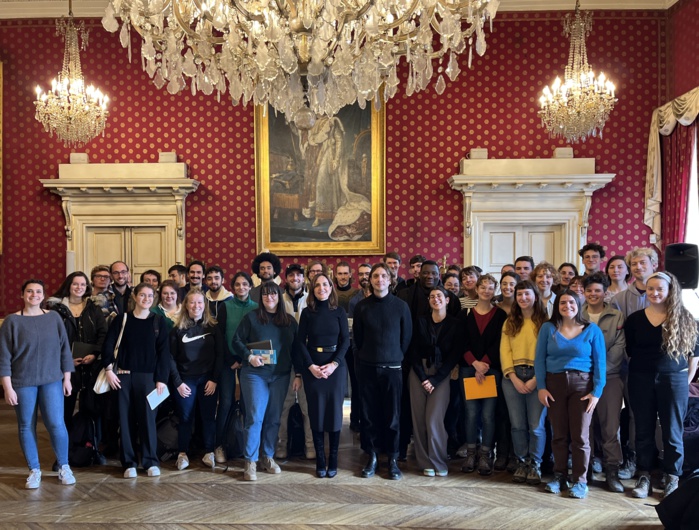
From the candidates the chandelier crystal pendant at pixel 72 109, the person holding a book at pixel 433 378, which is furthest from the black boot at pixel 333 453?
the chandelier crystal pendant at pixel 72 109

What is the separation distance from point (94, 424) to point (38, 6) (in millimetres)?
7223

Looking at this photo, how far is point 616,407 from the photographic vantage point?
16.1ft

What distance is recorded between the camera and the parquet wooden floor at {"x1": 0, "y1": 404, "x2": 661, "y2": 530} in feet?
14.0

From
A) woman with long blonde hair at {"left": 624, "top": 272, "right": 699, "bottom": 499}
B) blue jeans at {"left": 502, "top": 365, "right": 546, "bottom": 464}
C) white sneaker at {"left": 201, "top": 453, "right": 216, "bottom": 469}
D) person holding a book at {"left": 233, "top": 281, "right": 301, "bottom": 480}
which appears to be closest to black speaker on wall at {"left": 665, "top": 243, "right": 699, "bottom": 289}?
woman with long blonde hair at {"left": 624, "top": 272, "right": 699, "bottom": 499}

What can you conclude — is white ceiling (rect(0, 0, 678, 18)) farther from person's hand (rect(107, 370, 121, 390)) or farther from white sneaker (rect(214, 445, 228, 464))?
white sneaker (rect(214, 445, 228, 464))

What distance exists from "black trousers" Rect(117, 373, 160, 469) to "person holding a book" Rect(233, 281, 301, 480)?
29.8 inches

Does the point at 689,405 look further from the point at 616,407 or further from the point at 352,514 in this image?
the point at 352,514

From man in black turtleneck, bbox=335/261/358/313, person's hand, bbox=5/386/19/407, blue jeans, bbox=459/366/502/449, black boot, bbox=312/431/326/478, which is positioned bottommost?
black boot, bbox=312/431/326/478

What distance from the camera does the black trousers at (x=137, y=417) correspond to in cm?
509

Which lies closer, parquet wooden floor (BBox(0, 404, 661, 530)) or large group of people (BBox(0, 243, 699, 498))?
parquet wooden floor (BBox(0, 404, 661, 530))

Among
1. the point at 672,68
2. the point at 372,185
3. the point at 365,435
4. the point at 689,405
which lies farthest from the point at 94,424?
the point at 672,68

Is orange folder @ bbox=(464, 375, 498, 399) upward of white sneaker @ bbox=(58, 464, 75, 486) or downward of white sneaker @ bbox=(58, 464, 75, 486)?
upward

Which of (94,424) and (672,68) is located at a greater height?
(672,68)

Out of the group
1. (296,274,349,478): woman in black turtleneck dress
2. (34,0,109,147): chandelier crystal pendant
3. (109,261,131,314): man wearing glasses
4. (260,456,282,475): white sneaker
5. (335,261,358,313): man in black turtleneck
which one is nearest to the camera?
(296,274,349,478): woman in black turtleneck dress
